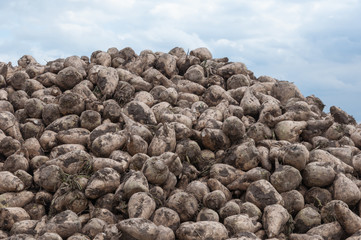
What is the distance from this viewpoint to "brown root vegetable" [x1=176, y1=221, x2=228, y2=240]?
5.36m

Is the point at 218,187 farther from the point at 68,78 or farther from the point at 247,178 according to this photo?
the point at 68,78

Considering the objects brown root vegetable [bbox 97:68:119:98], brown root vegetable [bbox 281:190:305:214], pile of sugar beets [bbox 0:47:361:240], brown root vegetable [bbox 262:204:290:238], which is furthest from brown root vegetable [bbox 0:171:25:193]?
brown root vegetable [bbox 281:190:305:214]

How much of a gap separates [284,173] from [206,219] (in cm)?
151

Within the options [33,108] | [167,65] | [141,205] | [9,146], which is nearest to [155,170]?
[141,205]

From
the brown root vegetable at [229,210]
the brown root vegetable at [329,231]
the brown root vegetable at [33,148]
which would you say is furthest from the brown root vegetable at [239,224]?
the brown root vegetable at [33,148]

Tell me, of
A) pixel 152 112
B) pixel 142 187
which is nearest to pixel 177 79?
pixel 152 112

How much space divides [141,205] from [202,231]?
0.86m

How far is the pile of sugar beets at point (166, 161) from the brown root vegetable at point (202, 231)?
0.01 meters

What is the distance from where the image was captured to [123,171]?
21.0ft

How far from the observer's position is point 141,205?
5625 mm

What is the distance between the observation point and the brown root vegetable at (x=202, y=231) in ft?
17.6

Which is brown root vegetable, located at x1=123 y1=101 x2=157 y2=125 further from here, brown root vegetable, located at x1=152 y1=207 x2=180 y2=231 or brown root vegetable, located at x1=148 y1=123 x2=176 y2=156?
brown root vegetable, located at x1=152 y1=207 x2=180 y2=231

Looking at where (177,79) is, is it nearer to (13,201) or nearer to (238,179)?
(238,179)

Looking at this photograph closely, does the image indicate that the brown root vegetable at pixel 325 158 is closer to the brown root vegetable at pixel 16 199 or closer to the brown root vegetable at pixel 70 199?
the brown root vegetable at pixel 70 199
